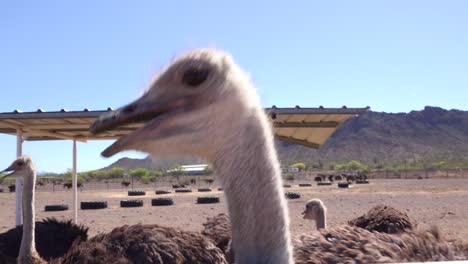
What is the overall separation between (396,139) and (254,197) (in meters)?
121

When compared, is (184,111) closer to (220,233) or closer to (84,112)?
(220,233)

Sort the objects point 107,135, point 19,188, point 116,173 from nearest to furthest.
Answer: point 107,135 < point 19,188 < point 116,173

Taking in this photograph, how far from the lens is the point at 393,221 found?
6344 millimetres

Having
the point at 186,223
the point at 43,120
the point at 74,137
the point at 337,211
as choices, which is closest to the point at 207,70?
the point at 43,120

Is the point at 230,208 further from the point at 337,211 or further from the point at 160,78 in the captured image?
the point at 337,211

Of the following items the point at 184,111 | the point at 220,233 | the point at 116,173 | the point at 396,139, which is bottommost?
the point at 220,233

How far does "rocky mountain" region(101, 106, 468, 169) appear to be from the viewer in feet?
350

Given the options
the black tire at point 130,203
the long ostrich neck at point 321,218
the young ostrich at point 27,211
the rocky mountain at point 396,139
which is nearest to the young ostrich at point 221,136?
the young ostrich at point 27,211

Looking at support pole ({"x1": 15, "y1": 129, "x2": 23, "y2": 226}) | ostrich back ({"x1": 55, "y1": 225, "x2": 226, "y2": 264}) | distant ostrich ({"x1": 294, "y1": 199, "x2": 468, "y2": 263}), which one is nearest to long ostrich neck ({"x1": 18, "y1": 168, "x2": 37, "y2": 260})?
ostrich back ({"x1": 55, "y1": 225, "x2": 226, "y2": 264})

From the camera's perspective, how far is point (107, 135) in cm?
684

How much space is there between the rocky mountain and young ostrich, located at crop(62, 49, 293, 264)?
9696cm

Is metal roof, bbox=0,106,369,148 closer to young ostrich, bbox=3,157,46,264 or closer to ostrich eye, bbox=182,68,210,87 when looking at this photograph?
young ostrich, bbox=3,157,46,264

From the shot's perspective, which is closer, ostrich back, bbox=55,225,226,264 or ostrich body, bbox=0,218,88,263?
ostrich back, bbox=55,225,226,264

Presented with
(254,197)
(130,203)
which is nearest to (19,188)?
(254,197)
